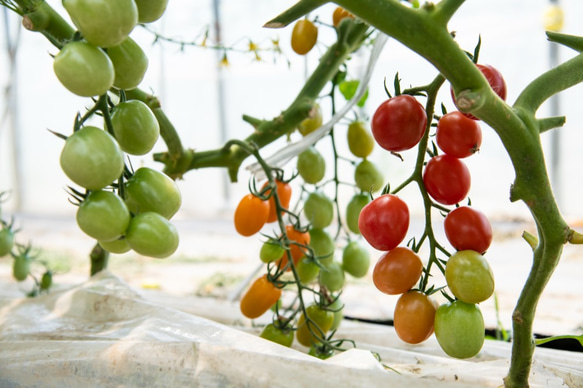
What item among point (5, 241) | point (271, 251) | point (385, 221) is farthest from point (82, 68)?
point (5, 241)

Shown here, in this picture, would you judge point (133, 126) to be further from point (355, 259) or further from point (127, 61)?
point (355, 259)

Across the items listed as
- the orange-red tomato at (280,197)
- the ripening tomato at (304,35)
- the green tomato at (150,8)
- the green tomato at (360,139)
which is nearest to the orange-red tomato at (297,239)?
the orange-red tomato at (280,197)

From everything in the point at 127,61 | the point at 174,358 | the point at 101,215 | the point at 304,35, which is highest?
the point at 304,35

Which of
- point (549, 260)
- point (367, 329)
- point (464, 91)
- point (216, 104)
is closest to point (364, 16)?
point (464, 91)

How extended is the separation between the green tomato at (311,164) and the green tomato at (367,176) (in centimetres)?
5

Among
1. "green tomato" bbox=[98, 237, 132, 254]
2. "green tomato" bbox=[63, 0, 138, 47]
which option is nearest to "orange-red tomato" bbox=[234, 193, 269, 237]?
"green tomato" bbox=[98, 237, 132, 254]

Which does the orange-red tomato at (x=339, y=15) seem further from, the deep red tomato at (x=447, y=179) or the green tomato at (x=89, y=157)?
the green tomato at (x=89, y=157)

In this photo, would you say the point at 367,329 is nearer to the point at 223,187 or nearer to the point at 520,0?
the point at 520,0

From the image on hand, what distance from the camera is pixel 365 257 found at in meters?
0.73

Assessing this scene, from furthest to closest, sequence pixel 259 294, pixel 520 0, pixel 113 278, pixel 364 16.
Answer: pixel 520 0 → pixel 113 278 → pixel 259 294 → pixel 364 16

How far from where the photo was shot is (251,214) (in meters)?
0.63

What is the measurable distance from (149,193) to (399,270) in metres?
0.20

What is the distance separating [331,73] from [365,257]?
0.26m

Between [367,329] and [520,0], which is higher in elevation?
[520,0]
